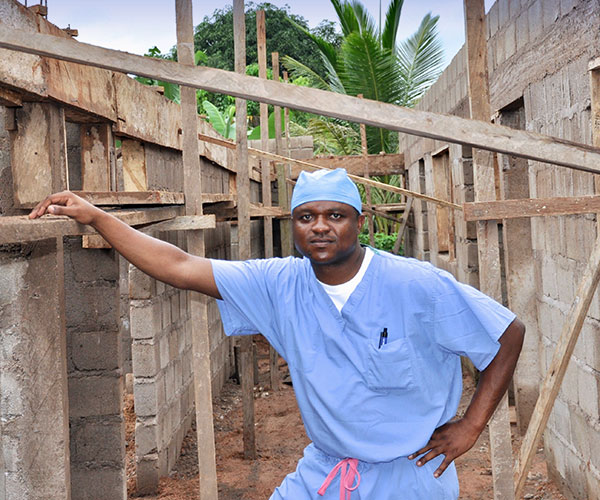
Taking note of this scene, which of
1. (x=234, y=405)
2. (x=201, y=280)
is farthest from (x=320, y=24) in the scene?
(x=201, y=280)

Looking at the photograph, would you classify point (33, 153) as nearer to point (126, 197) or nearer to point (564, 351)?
point (126, 197)

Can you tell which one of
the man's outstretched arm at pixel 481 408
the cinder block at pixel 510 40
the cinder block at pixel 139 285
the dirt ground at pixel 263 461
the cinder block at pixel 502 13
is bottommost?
the dirt ground at pixel 263 461

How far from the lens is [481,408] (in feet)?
8.23

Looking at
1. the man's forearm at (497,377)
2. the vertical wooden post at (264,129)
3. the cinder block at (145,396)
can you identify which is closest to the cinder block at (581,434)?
the man's forearm at (497,377)

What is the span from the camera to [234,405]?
8.36m

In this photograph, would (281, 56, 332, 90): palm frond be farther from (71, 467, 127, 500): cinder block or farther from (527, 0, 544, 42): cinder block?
(71, 467, 127, 500): cinder block

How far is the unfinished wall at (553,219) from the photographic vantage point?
14.2 feet

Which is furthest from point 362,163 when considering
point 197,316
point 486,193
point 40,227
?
point 40,227

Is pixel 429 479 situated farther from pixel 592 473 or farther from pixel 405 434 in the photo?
pixel 592 473

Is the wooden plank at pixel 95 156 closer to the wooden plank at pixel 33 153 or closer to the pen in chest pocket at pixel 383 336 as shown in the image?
the wooden plank at pixel 33 153

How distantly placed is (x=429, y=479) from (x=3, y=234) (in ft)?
5.12

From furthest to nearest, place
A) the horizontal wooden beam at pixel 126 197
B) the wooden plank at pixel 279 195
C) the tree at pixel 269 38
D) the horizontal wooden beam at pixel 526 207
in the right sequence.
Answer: the tree at pixel 269 38
the wooden plank at pixel 279 195
the horizontal wooden beam at pixel 126 197
the horizontal wooden beam at pixel 526 207

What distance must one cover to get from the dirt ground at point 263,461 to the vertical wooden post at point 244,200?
0.28 metres

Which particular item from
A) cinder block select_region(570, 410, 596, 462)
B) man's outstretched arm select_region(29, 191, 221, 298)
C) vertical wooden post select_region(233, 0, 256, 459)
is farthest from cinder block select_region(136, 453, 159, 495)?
man's outstretched arm select_region(29, 191, 221, 298)
